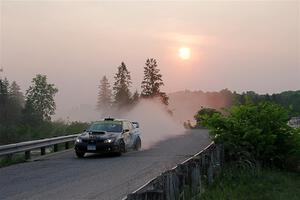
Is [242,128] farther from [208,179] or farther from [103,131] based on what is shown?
[103,131]

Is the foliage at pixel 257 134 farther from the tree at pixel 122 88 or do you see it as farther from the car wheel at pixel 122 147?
the tree at pixel 122 88

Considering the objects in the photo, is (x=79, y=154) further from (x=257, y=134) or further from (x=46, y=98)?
(x=46, y=98)

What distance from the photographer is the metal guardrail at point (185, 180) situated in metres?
6.64

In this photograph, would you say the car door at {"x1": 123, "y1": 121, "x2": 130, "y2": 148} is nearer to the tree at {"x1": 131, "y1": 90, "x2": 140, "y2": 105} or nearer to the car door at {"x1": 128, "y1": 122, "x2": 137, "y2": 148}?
the car door at {"x1": 128, "y1": 122, "x2": 137, "y2": 148}

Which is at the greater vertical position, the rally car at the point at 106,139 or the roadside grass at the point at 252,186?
the rally car at the point at 106,139

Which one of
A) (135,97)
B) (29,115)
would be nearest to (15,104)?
(29,115)

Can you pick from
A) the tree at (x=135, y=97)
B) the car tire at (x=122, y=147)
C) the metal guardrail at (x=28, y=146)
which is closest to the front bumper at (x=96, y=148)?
the car tire at (x=122, y=147)

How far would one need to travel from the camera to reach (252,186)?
40.8 feet

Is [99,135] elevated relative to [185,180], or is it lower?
elevated

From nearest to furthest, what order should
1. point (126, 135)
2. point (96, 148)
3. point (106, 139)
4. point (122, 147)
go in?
point (96, 148)
point (106, 139)
point (122, 147)
point (126, 135)

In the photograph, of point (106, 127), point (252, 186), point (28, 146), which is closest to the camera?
point (252, 186)

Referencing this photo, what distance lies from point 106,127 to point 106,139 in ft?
4.47

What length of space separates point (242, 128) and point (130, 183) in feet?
16.5

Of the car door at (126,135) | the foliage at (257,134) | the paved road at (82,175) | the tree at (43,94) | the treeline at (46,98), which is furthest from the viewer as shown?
the tree at (43,94)
